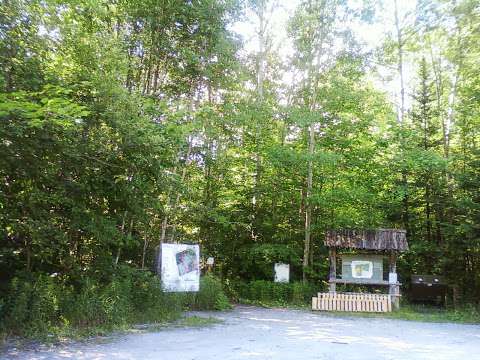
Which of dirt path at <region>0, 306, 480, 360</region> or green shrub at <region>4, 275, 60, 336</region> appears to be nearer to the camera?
dirt path at <region>0, 306, 480, 360</region>

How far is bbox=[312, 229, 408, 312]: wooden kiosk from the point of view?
15148 millimetres

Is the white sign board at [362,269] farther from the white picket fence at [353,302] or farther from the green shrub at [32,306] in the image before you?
the green shrub at [32,306]

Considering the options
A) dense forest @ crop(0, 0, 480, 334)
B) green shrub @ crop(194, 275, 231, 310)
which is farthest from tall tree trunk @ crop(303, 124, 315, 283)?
green shrub @ crop(194, 275, 231, 310)

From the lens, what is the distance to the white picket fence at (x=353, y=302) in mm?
14953

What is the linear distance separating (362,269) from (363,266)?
0.38 feet

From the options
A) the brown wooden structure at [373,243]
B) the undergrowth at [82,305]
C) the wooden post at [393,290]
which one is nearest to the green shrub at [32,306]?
the undergrowth at [82,305]

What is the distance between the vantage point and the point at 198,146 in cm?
1648

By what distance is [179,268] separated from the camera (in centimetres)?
1271

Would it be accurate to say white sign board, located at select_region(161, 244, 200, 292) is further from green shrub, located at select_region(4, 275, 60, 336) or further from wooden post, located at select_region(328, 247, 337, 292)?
wooden post, located at select_region(328, 247, 337, 292)

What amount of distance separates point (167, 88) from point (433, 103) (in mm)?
14495

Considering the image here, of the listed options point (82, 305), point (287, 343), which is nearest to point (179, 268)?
point (82, 305)

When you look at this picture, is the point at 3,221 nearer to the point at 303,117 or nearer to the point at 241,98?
the point at 303,117

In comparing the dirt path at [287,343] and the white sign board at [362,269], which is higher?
the white sign board at [362,269]

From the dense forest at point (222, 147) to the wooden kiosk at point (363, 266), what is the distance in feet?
4.68
